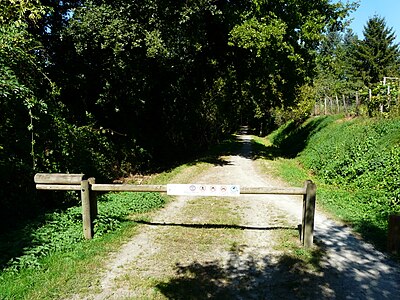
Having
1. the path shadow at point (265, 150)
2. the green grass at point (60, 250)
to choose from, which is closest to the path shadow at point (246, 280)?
the green grass at point (60, 250)

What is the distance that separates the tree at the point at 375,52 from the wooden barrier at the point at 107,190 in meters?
51.1

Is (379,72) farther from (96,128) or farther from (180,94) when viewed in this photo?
(96,128)

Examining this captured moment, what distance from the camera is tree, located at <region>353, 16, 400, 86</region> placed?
165 ft

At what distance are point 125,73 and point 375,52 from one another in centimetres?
5137

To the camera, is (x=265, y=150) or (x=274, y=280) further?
(x=265, y=150)

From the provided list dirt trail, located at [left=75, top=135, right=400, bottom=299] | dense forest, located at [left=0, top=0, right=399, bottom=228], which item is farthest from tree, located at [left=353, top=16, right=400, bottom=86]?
dirt trail, located at [left=75, top=135, right=400, bottom=299]

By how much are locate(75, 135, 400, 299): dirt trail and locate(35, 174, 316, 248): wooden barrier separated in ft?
1.97

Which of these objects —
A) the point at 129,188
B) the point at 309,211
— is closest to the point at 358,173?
the point at 309,211

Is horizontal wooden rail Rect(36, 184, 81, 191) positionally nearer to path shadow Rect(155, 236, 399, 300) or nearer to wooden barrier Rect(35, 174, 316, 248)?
wooden barrier Rect(35, 174, 316, 248)

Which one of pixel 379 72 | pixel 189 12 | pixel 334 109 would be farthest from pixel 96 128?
pixel 379 72

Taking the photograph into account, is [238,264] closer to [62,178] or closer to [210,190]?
[210,190]

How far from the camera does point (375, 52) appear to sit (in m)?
51.5

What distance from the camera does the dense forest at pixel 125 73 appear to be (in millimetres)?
→ 7645

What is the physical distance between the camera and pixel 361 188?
1041cm
